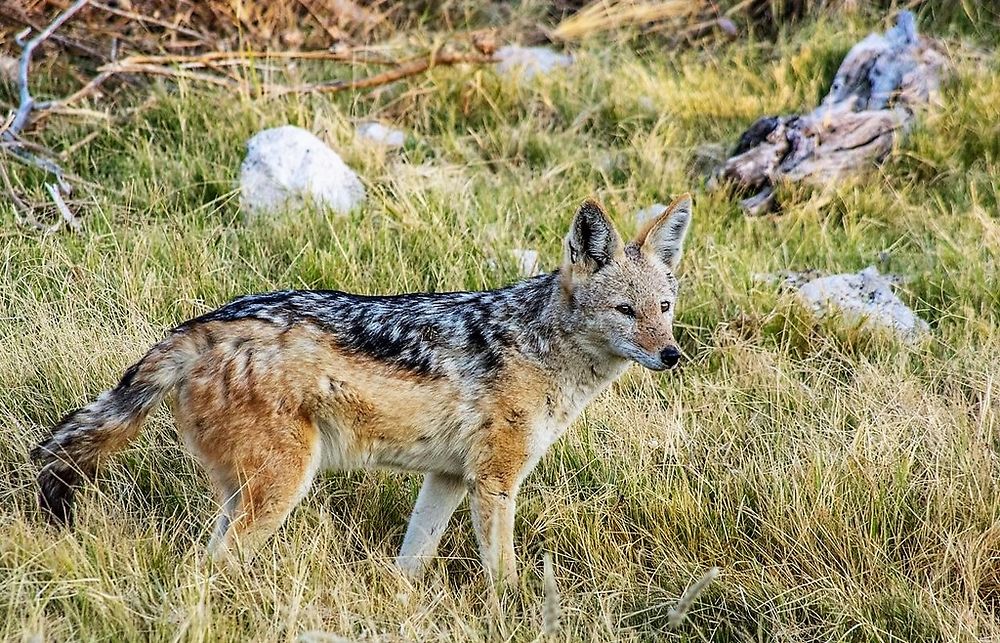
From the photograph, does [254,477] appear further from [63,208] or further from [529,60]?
[529,60]

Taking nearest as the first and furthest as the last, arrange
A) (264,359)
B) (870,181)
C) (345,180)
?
(264,359) < (345,180) < (870,181)

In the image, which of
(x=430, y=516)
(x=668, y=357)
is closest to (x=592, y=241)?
(x=668, y=357)

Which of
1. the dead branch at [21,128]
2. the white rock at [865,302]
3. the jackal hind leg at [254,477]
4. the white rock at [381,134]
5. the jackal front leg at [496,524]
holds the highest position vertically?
the dead branch at [21,128]

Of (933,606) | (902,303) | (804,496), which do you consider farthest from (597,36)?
(933,606)

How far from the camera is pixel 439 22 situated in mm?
10305

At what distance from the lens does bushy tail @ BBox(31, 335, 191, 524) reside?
438 centimetres

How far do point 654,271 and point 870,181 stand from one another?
3.65m

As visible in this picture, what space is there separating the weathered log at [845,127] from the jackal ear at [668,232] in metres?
2.82

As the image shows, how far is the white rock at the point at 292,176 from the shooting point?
285 inches

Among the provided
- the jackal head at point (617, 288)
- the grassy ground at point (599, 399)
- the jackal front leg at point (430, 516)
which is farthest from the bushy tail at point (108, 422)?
the jackal head at point (617, 288)

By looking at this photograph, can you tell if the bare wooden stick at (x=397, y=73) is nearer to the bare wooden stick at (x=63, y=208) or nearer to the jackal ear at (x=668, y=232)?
the bare wooden stick at (x=63, y=208)

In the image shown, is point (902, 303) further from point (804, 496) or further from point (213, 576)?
point (213, 576)

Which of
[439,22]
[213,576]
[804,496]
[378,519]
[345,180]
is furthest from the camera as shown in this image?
[439,22]

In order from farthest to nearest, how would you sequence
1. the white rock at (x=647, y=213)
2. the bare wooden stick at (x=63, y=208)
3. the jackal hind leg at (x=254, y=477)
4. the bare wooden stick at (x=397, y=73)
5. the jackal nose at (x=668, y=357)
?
the bare wooden stick at (x=397, y=73) → the white rock at (x=647, y=213) → the bare wooden stick at (x=63, y=208) → the jackal nose at (x=668, y=357) → the jackal hind leg at (x=254, y=477)
